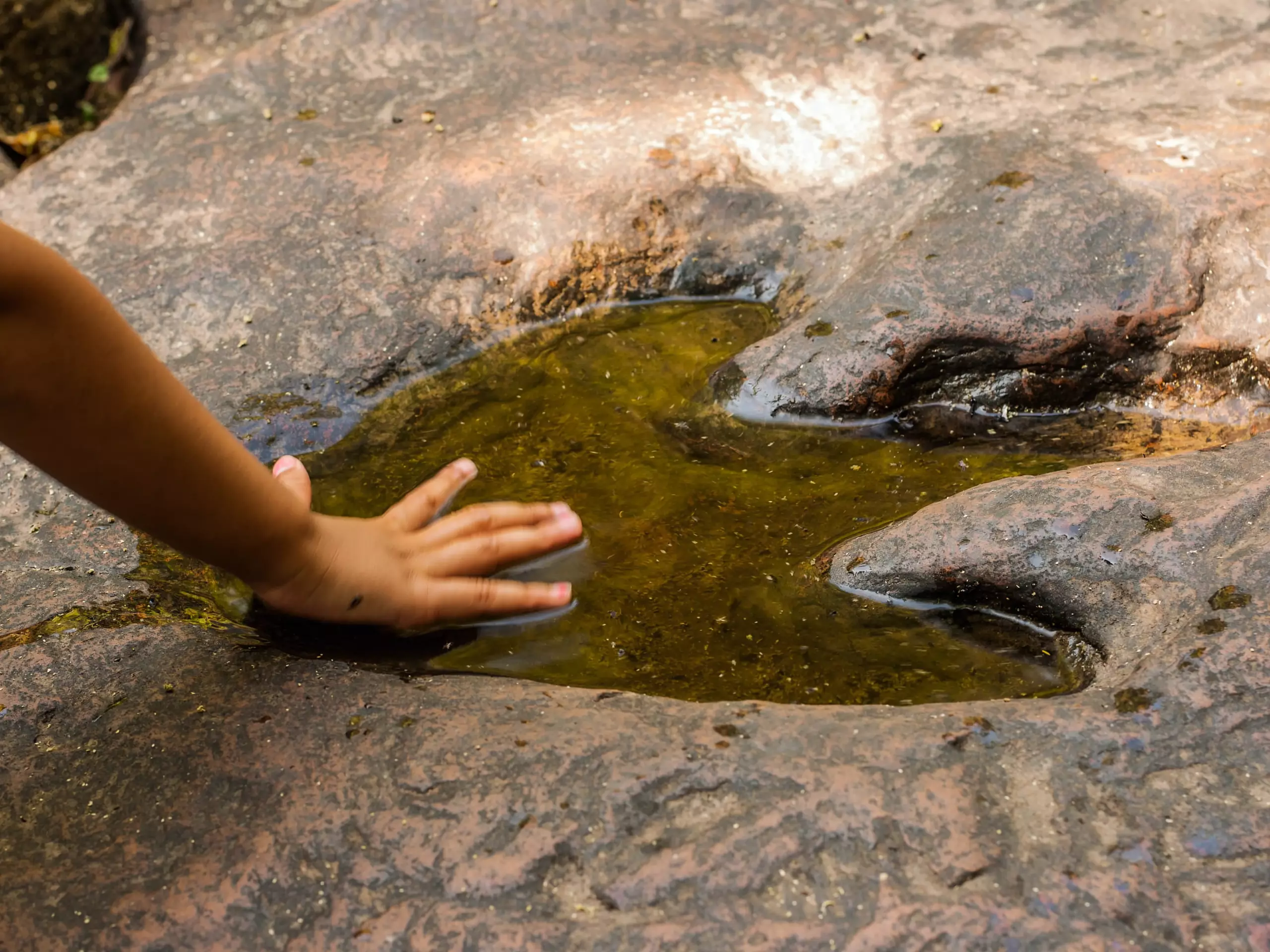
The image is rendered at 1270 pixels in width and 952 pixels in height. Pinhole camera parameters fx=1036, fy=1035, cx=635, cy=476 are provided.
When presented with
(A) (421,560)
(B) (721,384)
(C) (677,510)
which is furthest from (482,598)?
(B) (721,384)

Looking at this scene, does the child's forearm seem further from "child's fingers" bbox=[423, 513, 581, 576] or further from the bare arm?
"child's fingers" bbox=[423, 513, 581, 576]

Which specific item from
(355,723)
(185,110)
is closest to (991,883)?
(355,723)

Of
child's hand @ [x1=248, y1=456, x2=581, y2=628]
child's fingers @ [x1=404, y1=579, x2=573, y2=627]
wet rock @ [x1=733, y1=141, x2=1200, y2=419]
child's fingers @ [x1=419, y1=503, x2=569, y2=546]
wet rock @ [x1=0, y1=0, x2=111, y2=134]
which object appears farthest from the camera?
wet rock @ [x1=0, y1=0, x2=111, y2=134]

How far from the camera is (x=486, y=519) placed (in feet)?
6.68

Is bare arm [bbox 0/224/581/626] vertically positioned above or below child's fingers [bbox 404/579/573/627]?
above

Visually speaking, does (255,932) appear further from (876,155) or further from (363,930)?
(876,155)

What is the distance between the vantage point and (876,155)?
295 centimetres

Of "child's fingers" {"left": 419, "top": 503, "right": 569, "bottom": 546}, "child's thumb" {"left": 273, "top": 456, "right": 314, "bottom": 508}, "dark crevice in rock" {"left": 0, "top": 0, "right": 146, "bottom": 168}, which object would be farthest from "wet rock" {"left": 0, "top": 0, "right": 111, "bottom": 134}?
"child's fingers" {"left": 419, "top": 503, "right": 569, "bottom": 546}

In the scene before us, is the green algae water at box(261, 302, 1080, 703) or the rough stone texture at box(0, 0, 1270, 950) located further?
the green algae water at box(261, 302, 1080, 703)

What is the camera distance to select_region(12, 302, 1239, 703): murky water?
180cm

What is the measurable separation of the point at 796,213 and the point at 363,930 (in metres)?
2.22

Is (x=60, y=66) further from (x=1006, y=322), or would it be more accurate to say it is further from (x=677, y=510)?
(x=1006, y=322)

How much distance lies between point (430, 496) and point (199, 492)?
68 cm

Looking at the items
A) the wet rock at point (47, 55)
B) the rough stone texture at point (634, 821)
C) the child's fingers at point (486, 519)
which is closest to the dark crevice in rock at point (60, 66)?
the wet rock at point (47, 55)
